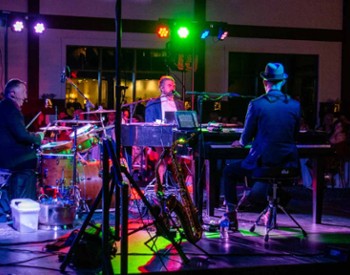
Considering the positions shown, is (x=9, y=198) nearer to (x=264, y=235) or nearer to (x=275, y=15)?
(x=264, y=235)

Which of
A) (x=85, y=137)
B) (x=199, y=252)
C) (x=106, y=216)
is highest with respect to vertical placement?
(x=85, y=137)

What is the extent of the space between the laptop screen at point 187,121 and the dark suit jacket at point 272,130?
28.6 inches

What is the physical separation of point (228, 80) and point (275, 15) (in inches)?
87.7

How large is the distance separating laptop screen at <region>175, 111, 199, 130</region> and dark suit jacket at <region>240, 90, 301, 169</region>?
73 centimetres

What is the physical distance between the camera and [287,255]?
5.44 m

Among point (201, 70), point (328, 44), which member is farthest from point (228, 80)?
point (328, 44)

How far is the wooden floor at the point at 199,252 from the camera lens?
4969 mm

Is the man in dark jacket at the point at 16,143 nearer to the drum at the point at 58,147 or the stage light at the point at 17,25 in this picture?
the drum at the point at 58,147

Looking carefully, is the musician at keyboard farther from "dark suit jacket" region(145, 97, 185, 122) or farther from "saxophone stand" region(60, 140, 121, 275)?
"saxophone stand" region(60, 140, 121, 275)

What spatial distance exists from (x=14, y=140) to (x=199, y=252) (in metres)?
2.94

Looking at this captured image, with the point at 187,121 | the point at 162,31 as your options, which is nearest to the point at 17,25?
the point at 162,31

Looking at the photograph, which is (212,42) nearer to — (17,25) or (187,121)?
(17,25)

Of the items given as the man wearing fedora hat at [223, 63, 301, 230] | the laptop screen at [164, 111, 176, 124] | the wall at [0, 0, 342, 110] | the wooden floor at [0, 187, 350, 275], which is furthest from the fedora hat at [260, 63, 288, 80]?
the wall at [0, 0, 342, 110]

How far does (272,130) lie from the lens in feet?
19.8
